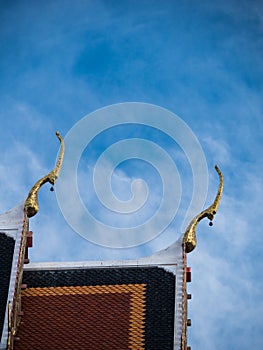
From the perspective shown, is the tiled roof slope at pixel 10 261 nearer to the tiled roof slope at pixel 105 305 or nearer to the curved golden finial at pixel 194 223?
the tiled roof slope at pixel 105 305

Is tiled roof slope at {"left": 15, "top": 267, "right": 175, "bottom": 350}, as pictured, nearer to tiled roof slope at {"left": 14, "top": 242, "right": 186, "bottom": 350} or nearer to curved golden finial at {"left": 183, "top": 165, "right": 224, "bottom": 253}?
tiled roof slope at {"left": 14, "top": 242, "right": 186, "bottom": 350}

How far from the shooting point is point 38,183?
182 feet

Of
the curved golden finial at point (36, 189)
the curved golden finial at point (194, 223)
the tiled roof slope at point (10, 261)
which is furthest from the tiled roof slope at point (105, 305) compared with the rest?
the curved golden finial at point (36, 189)

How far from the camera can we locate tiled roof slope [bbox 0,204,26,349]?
50866 mm

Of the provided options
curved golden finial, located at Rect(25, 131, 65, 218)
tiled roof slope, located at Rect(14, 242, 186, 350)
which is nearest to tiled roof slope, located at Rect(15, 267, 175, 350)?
tiled roof slope, located at Rect(14, 242, 186, 350)

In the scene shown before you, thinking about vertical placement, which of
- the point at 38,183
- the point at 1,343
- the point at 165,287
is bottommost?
the point at 1,343

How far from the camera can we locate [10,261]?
5294cm

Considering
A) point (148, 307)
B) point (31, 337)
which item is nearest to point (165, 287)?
point (148, 307)

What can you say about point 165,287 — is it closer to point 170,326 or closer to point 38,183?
point 170,326

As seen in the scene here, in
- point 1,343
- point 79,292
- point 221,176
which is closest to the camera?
point 1,343

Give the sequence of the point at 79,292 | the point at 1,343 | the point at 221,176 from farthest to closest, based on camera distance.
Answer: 1. the point at 221,176
2. the point at 79,292
3. the point at 1,343

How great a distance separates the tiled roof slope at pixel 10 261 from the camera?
5087 centimetres

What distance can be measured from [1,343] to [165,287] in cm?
724

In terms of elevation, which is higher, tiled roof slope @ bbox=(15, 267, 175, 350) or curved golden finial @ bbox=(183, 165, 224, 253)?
curved golden finial @ bbox=(183, 165, 224, 253)
